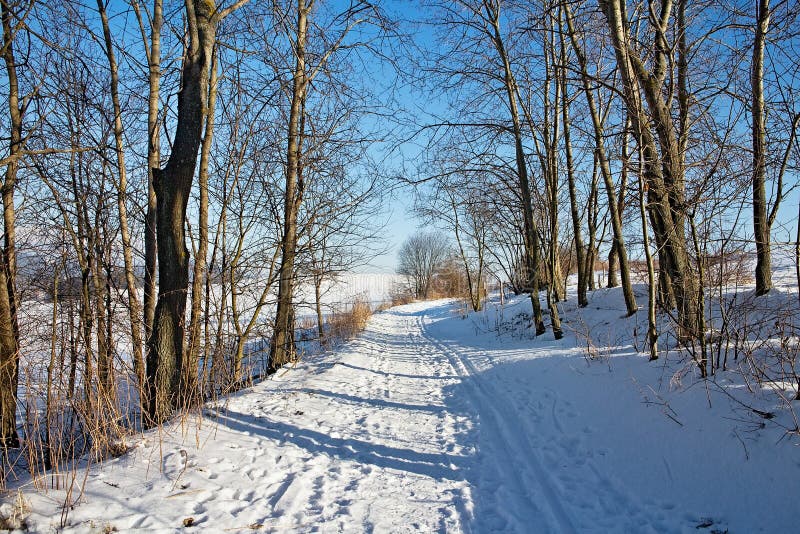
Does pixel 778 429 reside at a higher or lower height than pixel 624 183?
lower

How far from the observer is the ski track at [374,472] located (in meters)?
2.75

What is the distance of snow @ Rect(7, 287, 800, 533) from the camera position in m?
2.71

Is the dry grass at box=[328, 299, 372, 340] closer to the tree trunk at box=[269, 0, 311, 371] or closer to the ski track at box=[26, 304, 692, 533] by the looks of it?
the tree trunk at box=[269, 0, 311, 371]

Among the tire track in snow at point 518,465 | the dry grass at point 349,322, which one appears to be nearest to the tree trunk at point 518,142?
the tire track in snow at point 518,465

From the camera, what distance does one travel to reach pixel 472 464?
144 inches

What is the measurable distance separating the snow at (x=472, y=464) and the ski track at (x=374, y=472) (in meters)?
0.02

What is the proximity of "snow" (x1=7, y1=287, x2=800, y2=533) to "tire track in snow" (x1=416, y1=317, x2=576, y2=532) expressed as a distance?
0.01 metres

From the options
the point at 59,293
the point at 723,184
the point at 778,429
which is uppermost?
the point at 723,184

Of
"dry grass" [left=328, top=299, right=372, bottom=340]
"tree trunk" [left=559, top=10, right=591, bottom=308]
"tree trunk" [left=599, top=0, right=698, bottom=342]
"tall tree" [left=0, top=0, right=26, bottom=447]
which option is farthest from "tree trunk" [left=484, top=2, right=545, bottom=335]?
"tall tree" [left=0, top=0, right=26, bottom=447]

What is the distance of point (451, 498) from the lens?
3102mm

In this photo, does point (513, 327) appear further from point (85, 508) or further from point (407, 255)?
point (407, 255)

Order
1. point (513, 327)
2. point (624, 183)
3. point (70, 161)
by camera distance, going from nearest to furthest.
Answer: point (624, 183), point (70, 161), point (513, 327)

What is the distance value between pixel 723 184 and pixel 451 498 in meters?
4.39

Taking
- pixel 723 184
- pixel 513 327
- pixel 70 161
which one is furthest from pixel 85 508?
pixel 513 327
